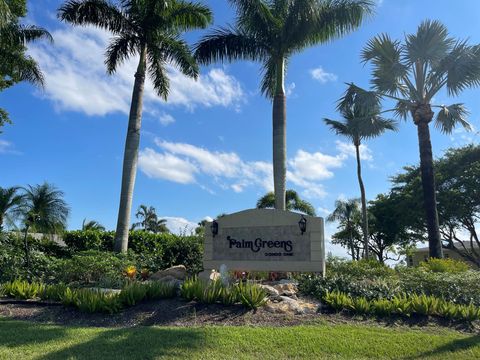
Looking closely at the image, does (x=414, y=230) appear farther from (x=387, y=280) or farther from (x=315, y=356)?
(x=315, y=356)

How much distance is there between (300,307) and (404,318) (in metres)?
1.82

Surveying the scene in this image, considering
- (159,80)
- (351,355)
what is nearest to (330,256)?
(351,355)

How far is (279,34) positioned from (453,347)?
1144 centimetres

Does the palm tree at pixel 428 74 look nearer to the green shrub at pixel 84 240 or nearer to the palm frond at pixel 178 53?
the palm frond at pixel 178 53

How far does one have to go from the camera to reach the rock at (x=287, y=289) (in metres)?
8.55

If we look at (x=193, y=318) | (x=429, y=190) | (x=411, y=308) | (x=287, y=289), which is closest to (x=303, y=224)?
(x=287, y=289)

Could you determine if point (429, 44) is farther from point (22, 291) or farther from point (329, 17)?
point (22, 291)

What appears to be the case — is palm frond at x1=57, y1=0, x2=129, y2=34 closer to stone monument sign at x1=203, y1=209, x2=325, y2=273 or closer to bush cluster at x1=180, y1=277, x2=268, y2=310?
stone monument sign at x1=203, y1=209, x2=325, y2=273

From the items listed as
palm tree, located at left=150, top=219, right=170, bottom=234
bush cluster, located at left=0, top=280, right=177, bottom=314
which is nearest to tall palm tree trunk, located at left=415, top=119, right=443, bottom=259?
bush cluster, located at left=0, top=280, right=177, bottom=314

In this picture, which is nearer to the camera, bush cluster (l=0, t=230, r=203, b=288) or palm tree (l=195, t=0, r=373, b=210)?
bush cluster (l=0, t=230, r=203, b=288)

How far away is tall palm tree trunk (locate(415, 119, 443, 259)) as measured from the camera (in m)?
14.3

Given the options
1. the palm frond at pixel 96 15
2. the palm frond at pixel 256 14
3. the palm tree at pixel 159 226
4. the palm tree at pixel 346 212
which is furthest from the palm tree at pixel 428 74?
the palm tree at pixel 159 226

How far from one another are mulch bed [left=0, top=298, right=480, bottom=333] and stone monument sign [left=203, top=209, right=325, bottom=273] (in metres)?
3.34

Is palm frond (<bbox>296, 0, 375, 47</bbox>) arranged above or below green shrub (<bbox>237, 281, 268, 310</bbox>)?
above
